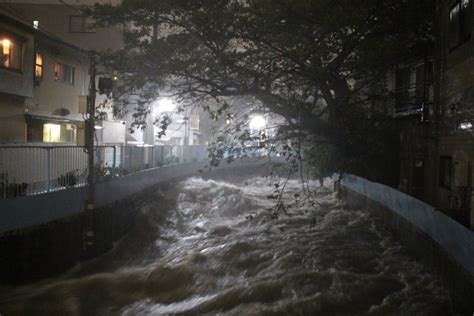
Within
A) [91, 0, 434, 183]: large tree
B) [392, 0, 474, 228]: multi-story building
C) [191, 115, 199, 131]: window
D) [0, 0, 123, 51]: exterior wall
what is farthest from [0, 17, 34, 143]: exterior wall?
[191, 115, 199, 131]: window

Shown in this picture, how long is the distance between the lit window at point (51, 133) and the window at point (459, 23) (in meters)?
19.5

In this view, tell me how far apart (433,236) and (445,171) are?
172 inches

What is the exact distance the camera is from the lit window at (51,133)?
74.6ft

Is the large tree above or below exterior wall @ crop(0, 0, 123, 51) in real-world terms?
below

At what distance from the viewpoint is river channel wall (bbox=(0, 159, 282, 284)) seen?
A: 10.2m

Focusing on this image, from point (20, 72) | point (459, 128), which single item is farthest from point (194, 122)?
point (459, 128)

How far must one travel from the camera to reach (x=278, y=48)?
536 inches

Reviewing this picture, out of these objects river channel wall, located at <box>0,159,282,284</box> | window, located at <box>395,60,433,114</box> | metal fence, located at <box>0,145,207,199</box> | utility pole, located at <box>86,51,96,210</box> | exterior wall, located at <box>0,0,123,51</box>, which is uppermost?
exterior wall, located at <box>0,0,123,51</box>

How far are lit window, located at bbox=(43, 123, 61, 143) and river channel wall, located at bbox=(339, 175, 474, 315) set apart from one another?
16.9 metres

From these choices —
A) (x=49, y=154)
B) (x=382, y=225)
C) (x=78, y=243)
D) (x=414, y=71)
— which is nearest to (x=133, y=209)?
(x=78, y=243)

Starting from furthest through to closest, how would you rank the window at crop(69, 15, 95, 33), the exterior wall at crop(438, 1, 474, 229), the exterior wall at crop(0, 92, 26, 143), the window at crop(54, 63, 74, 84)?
the window at crop(69, 15, 95, 33)
the window at crop(54, 63, 74, 84)
the exterior wall at crop(0, 92, 26, 143)
the exterior wall at crop(438, 1, 474, 229)

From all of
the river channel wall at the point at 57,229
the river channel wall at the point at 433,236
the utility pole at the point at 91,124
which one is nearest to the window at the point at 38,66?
the river channel wall at the point at 57,229

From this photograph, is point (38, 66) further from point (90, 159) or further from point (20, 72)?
point (90, 159)

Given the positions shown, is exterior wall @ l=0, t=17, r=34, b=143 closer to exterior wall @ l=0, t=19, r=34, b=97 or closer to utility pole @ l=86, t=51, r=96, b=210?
exterior wall @ l=0, t=19, r=34, b=97
